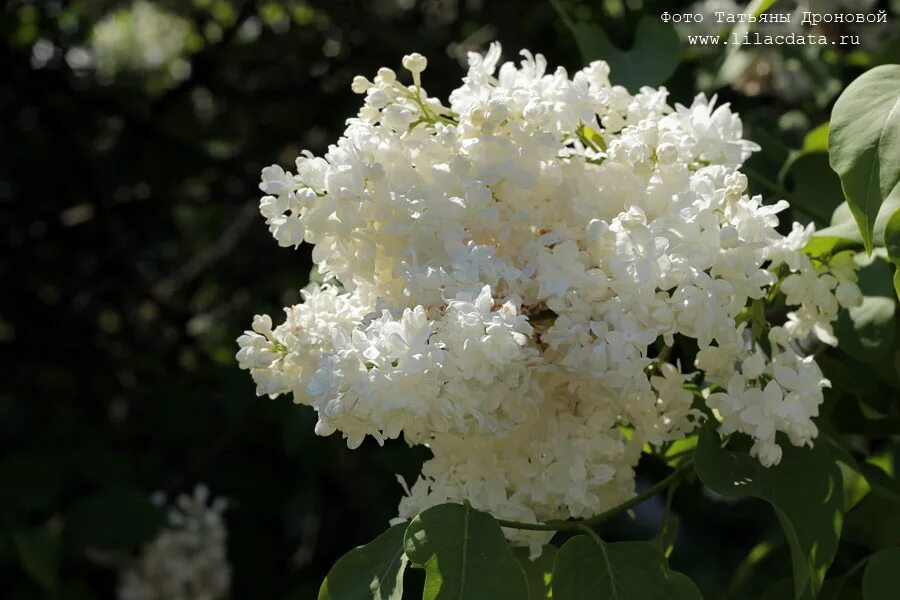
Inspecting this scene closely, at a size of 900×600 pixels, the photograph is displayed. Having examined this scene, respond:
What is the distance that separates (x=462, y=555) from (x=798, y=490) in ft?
0.87

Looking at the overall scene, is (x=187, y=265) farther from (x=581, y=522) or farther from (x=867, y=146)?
(x=867, y=146)

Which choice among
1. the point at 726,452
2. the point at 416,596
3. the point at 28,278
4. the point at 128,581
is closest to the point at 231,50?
the point at 28,278

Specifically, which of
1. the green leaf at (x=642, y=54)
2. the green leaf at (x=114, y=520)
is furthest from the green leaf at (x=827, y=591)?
the green leaf at (x=114, y=520)

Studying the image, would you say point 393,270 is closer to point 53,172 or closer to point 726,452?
point 726,452

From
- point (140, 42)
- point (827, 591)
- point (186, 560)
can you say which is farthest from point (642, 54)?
point (140, 42)

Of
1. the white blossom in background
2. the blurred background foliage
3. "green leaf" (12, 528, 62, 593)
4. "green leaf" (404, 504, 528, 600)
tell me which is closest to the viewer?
"green leaf" (404, 504, 528, 600)

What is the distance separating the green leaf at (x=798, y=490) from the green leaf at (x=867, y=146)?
18 cm

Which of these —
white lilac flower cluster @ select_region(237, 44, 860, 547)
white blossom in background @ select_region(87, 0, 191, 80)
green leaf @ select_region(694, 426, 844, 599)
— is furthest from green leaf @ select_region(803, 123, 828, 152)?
white blossom in background @ select_region(87, 0, 191, 80)

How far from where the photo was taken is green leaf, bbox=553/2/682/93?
47.1 inches

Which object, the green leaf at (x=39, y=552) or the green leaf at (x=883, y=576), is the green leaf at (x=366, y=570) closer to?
the green leaf at (x=883, y=576)

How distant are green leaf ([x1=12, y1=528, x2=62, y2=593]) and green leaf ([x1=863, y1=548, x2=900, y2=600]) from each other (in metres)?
1.23

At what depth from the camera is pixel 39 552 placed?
1.70m

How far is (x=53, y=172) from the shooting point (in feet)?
7.68

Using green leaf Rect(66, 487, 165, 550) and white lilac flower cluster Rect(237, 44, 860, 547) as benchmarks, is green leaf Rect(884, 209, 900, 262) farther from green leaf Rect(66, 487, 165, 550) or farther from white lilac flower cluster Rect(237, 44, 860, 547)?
green leaf Rect(66, 487, 165, 550)
